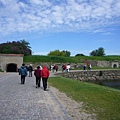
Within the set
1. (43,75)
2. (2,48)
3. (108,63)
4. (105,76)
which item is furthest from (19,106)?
(108,63)

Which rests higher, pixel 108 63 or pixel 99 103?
pixel 108 63

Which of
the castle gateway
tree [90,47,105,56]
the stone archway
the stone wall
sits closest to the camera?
the stone wall

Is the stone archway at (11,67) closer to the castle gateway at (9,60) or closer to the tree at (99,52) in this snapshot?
the castle gateway at (9,60)

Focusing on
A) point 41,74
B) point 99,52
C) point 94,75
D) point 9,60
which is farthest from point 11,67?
point 99,52

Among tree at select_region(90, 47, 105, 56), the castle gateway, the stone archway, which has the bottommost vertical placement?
the stone archway

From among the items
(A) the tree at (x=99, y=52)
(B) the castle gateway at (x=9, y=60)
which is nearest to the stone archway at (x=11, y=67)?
(B) the castle gateway at (x=9, y=60)

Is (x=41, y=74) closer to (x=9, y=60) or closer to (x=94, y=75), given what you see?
(x=94, y=75)

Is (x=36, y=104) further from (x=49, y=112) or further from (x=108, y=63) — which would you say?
(x=108, y=63)

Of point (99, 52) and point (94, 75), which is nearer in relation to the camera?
point (94, 75)

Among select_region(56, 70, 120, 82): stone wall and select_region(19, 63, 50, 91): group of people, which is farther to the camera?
select_region(56, 70, 120, 82): stone wall

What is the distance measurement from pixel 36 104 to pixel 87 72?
116ft

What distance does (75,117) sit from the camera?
7.46 meters

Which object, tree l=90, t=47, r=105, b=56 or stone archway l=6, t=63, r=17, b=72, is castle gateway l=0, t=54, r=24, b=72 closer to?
stone archway l=6, t=63, r=17, b=72

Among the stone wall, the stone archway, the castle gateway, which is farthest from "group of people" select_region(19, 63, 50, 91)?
the stone archway
